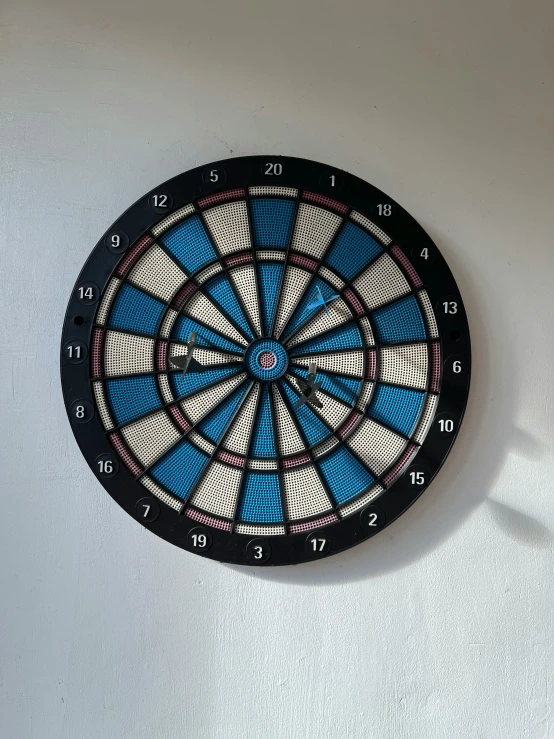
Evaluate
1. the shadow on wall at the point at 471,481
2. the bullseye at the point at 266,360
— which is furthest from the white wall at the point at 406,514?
the bullseye at the point at 266,360

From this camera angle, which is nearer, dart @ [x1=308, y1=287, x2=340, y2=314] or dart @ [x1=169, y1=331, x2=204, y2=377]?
dart @ [x1=169, y1=331, x2=204, y2=377]

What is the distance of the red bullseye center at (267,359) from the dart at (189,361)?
19 cm

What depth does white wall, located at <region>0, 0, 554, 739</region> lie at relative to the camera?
252 centimetres

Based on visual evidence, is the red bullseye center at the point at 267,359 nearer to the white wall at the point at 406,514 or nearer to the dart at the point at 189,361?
the dart at the point at 189,361

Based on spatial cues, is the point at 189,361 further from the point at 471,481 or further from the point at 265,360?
the point at 471,481

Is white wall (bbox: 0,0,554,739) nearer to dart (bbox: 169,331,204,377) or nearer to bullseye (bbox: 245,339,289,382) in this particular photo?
dart (bbox: 169,331,204,377)

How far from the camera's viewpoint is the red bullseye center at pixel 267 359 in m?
2.54

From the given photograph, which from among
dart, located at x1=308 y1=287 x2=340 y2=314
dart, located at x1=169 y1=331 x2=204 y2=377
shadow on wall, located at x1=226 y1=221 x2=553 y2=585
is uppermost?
dart, located at x1=308 y1=287 x2=340 y2=314

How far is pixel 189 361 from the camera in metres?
2.45

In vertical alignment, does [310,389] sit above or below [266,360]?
Answer: below

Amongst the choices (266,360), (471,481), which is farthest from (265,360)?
(471,481)

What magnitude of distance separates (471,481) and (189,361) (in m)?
1.00

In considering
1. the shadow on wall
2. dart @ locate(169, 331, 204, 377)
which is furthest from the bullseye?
the shadow on wall

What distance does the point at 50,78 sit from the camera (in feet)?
8.52
